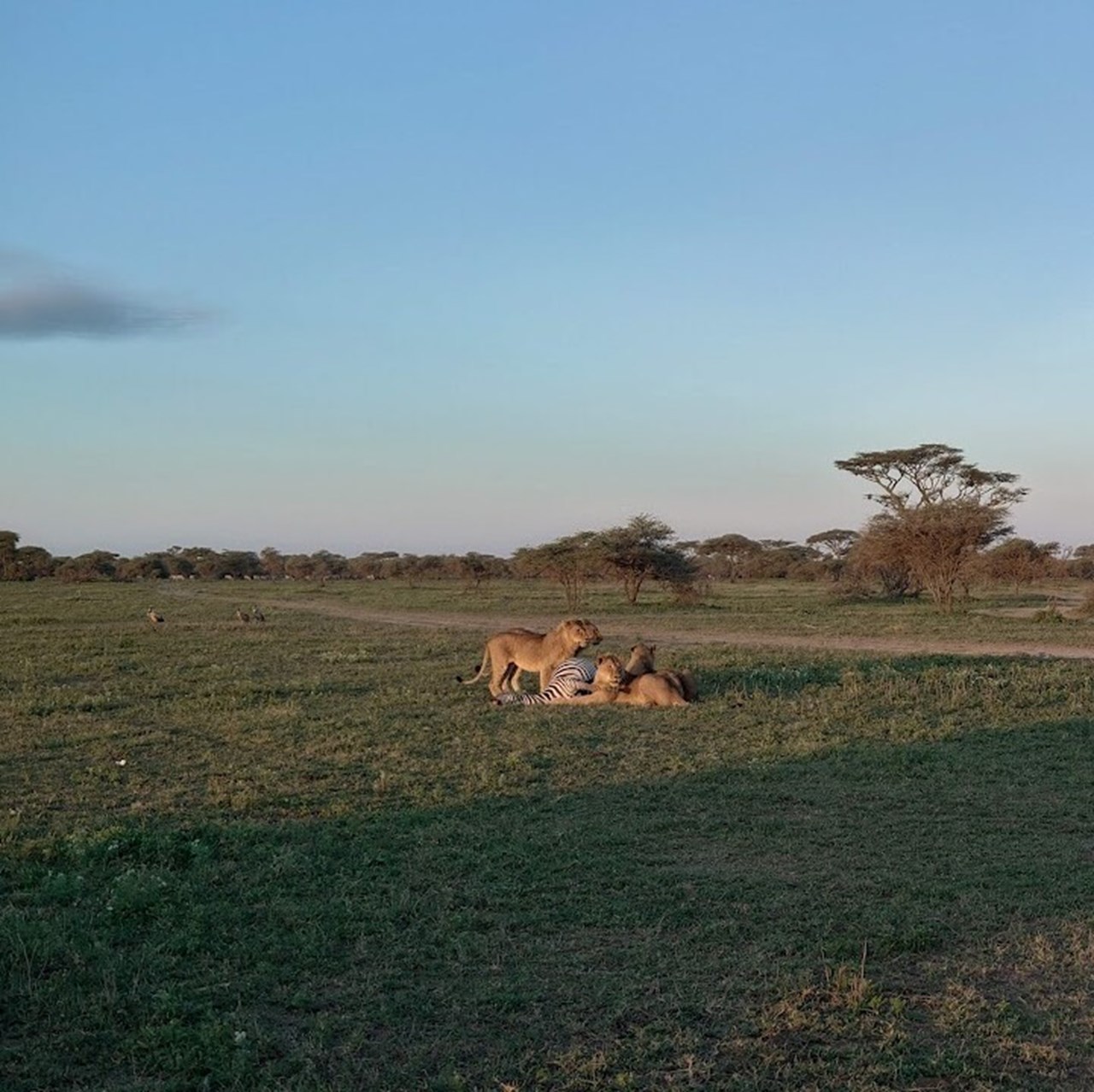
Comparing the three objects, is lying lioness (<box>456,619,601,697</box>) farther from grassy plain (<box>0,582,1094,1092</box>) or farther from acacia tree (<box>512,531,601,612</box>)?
acacia tree (<box>512,531,601,612</box>)

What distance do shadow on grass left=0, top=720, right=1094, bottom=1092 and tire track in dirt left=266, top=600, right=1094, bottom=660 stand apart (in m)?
13.2

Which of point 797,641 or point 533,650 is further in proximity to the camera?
point 797,641

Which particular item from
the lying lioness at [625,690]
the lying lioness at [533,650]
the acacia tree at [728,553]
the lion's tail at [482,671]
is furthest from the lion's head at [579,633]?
the acacia tree at [728,553]

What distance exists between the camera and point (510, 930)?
5.47m

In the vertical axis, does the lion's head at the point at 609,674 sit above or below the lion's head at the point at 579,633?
below

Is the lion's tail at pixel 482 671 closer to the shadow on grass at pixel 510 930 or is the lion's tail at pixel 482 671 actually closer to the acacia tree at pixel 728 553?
the shadow on grass at pixel 510 930

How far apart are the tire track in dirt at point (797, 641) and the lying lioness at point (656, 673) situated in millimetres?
7575

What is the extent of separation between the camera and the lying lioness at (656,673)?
44.0 ft

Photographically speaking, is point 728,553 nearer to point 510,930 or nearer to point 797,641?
point 797,641

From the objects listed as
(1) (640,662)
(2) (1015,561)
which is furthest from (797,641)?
(2) (1015,561)

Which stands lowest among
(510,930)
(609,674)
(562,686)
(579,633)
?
(510,930)

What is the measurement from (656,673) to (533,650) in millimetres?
2225

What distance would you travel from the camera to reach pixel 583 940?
17.3ft

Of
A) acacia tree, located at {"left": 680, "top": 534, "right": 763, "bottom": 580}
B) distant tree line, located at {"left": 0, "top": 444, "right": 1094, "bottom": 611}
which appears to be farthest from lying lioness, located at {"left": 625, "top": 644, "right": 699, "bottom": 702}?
acacia tree, located at {"left": 680, "top": 534, "right": 763, "bottom": 580}
